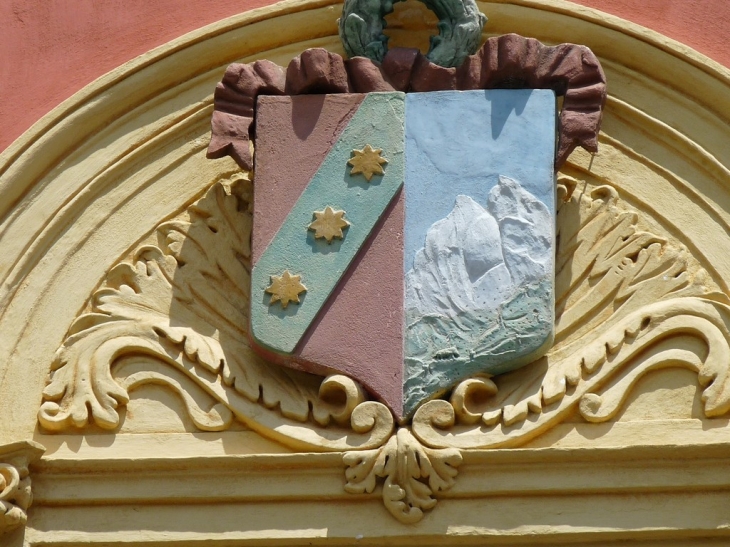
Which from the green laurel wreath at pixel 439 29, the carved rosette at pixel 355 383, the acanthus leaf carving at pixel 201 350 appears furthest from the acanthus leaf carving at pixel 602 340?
the green laurel wreath at pixel 439 29

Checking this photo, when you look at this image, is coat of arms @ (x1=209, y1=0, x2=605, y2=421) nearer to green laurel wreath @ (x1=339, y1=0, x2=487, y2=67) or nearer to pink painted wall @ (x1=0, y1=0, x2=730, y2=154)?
green laurel wreath @ (x1=339, y1=0, x2=487, y2=67)

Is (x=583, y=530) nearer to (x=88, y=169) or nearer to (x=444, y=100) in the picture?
(x=444, y=100)

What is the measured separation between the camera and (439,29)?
5.80 metres

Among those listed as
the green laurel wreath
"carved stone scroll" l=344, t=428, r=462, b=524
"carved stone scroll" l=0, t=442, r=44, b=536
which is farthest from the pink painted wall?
"carved stone scroll" l=344, t=428, r=462, b=524

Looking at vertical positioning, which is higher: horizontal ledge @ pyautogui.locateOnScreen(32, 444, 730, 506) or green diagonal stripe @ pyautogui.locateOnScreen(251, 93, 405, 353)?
green diagonal stripe @ pyautogui.locateOnScreen(251, 93, 405, 353)

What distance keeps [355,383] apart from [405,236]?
16.7 inches

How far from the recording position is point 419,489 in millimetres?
5215

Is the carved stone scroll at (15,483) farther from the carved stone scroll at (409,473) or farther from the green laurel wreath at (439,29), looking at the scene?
the green laurel wreath at (439,29)

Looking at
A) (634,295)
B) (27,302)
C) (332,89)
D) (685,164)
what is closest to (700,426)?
(634,295)

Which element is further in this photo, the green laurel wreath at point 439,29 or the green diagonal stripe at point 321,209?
the green laurel wreath at point 439,29

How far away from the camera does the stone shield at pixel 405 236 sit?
5.32m

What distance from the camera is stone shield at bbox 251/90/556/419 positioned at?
5.32 m

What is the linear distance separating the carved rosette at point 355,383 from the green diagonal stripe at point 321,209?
149 millimetres

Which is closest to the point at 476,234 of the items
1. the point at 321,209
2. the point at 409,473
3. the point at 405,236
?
the point at 405,236
